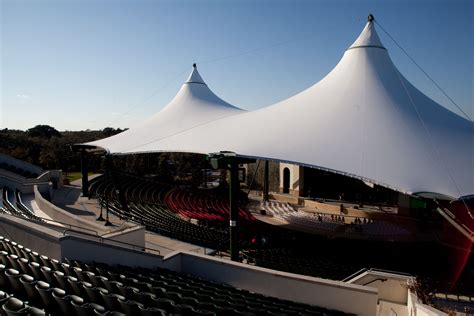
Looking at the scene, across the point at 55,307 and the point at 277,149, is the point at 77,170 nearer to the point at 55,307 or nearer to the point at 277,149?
the point at 277,149

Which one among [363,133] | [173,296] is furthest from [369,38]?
[173,296]

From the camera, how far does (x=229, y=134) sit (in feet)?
49.1

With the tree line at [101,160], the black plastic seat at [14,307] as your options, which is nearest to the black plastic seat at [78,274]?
the black plastic seat at [14,307]

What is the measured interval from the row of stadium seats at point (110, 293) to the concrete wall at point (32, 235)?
382 millimetres

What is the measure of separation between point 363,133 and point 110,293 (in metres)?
9.84

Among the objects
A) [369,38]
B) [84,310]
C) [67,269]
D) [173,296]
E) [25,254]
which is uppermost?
[369,38]

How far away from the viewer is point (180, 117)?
2325 centimetres

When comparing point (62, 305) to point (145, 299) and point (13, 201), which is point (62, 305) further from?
point (13, 201)

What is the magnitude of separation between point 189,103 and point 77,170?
97.3ft

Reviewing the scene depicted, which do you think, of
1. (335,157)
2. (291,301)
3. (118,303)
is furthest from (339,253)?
(118,303)

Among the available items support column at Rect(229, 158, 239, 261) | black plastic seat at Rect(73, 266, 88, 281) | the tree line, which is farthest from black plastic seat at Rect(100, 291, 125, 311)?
the tree line

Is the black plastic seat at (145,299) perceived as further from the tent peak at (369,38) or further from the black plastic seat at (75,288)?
the tent peak at (369,38)

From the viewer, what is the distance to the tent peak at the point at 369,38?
641 inches

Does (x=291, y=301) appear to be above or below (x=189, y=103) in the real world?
below
